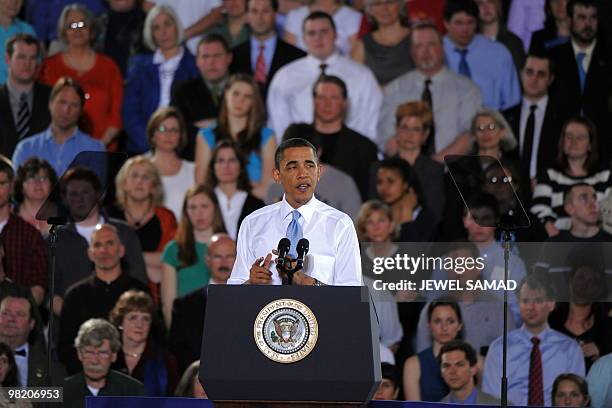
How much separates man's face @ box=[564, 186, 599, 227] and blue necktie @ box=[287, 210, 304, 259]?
3684 mm

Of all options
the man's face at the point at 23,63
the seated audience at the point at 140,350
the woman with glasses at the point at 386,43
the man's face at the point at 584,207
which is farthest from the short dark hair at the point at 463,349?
the man's face at the point at 23,63

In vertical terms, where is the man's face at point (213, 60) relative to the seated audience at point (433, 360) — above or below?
above

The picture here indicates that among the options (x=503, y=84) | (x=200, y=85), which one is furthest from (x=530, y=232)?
(x=200, y=85)

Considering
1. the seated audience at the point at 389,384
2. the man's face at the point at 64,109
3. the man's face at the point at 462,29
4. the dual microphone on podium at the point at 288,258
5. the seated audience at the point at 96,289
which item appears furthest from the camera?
the man's face at the point at 462,29

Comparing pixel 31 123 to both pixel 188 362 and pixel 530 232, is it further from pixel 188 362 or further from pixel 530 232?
pixel 530 232

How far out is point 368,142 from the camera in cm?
780

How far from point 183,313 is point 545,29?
3023 millimetres

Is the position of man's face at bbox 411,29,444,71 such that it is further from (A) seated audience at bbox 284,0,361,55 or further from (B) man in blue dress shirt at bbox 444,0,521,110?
(A) seated audience at bbox 284,0,361,55

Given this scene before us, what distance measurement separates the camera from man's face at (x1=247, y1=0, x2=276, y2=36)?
8.17m

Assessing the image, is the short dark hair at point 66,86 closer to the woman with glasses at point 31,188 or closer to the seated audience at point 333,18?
the woman with glasses at point 31,188

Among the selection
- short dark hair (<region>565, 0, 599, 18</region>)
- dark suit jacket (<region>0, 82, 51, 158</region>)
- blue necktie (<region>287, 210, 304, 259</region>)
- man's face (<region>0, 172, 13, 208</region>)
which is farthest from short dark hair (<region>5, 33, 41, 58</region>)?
blue necktie (<region>287, 210, 304, 259</region>)

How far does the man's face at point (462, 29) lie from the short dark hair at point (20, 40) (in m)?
2.75

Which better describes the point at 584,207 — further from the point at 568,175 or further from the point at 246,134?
the point at 246,134

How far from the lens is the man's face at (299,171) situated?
4.07 m
